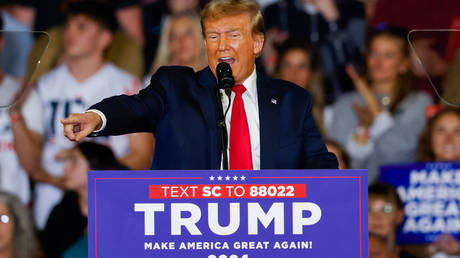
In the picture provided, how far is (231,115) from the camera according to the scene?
2137mm

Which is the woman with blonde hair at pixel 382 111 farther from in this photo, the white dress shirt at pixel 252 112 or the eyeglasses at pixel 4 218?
the white dress shirt at pixel 252 112

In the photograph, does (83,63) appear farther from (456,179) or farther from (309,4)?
(456,179)

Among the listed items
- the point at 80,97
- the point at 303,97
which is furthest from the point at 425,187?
the point at 303,97

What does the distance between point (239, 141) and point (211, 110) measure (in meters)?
0.12

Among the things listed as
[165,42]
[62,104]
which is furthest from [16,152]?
[165,42]

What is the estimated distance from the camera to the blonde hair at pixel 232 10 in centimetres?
212

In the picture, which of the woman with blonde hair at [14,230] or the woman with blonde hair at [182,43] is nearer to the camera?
the woman with blonde hair at [14,230]

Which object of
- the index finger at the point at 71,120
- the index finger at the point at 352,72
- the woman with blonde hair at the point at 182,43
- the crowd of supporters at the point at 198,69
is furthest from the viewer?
the index finger at the point at 352,72

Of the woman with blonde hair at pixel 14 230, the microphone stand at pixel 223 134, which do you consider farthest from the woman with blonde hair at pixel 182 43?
the microphone stand at pixel 223 134

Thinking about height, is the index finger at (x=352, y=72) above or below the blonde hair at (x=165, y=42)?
below

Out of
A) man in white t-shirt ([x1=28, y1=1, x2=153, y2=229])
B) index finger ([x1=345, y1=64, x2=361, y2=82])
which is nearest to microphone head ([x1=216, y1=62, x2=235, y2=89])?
man in white t-shirt ([x1=28, y1=1, x2=153, y2=229])

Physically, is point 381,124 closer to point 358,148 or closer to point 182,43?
point 358,148

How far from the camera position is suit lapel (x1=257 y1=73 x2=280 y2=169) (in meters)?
2.12

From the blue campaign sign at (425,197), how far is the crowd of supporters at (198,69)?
85 millimetres
